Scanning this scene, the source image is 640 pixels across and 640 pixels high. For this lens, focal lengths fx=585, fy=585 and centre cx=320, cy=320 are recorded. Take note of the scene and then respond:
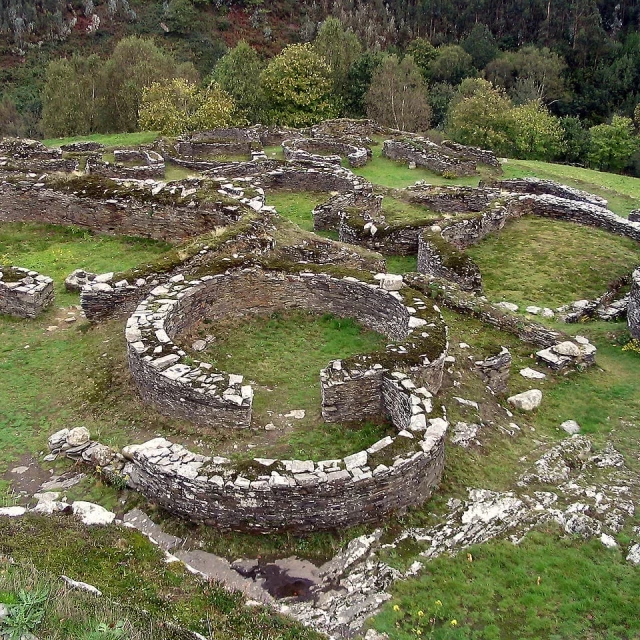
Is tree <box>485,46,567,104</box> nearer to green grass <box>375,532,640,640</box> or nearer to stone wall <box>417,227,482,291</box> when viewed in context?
stone wall <box>417,227,482,291</box>

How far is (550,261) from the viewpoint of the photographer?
856 inches

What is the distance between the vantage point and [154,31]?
114688 mm

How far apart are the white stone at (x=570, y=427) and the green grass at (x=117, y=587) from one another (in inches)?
297

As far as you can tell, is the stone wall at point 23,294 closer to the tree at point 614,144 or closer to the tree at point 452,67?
the tree at point 614,144

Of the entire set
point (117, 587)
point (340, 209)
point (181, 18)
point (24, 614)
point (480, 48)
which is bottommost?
point (340, 209)

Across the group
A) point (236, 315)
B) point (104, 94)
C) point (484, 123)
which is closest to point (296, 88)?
point (484, 123)

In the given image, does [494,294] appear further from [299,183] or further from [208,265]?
[299,183]

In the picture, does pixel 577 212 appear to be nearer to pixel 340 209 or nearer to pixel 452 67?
pixel 340 209

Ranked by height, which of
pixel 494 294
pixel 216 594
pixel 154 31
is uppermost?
pixel 154 31

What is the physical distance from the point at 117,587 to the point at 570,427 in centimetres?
954

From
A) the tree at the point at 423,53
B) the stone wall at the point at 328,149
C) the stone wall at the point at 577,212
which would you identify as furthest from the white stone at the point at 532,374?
the tree at the point at 423,53

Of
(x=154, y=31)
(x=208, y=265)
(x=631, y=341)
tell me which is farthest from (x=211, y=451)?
(x=154, y=31)

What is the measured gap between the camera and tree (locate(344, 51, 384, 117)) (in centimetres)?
6650

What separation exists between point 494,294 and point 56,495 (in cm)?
1461
